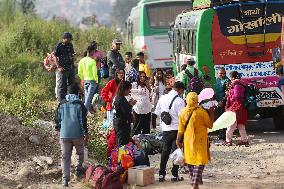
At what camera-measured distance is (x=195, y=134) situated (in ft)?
29.2

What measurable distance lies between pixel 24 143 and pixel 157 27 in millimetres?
15016

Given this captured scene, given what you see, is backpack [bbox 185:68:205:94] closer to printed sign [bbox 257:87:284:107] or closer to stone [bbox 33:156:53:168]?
printed sign [bbox 257:87:284:107]

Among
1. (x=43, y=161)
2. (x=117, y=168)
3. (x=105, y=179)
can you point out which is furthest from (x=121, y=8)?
(x=105, y=179)

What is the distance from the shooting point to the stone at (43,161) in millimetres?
10453

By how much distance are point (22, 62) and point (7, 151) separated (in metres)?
12.9

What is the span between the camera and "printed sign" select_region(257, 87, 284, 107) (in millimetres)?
14211

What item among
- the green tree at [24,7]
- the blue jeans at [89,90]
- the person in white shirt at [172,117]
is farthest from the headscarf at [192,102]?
the green tree at [24,7]

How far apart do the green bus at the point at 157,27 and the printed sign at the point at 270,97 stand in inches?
455

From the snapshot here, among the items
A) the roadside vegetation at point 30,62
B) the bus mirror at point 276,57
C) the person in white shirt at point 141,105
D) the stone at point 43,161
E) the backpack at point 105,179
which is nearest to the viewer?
the backpack at point 105,179

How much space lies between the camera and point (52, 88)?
22031 millimetres

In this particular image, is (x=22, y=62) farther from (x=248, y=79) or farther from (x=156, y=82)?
(x=248, y=79)

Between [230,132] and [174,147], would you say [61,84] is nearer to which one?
[230,132]

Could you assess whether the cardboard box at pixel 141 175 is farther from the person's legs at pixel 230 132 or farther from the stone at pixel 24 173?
the person's legs at pixel 230 132

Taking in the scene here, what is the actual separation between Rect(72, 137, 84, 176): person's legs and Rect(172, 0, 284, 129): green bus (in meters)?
4.99
